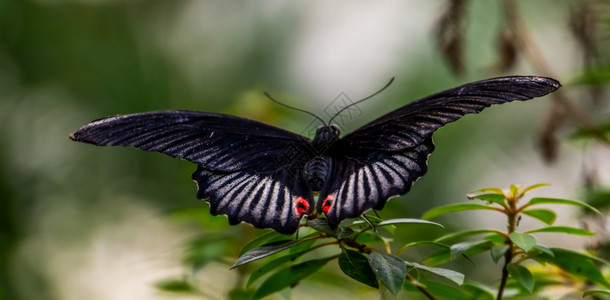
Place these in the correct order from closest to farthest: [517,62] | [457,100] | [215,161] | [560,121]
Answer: [457,100] → [215,161] → [560,121] → [517,62]

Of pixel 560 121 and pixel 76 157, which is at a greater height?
pixel 76 157

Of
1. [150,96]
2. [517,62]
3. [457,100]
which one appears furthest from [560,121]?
[150,96]

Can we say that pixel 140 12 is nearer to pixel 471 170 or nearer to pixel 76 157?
pixel 76 157

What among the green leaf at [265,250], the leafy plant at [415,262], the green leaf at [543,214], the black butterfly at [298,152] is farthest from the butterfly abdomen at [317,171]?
the green leaf at [543,214]

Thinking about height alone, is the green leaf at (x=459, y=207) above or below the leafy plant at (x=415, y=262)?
above

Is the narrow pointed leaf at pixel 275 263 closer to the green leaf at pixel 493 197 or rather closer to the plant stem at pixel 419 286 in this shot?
the plant stem at pixel 419 286

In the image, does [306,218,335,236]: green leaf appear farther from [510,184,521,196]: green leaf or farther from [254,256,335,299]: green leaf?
[510,184,521,196]: green leaf
